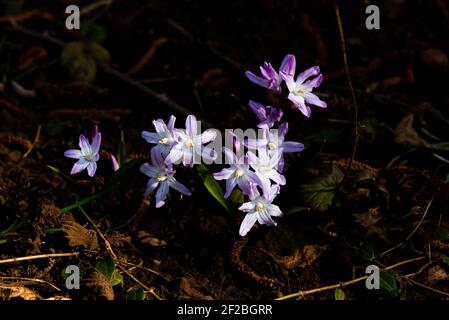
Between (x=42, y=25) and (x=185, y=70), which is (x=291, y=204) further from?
(x=42, y=25)

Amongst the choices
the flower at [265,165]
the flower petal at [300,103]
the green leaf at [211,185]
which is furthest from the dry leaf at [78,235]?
the flower petal at [300,103]

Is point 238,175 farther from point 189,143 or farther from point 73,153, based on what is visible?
point 73,153

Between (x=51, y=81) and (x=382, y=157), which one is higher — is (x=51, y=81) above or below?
above

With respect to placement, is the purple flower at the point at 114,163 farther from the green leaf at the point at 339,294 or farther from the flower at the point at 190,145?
the green leaf at the point at 339,294

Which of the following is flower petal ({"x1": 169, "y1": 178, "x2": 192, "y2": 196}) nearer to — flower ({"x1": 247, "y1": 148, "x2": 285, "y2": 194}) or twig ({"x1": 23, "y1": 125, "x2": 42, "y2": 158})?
flower ({"x1": 247, "y1": 148, "x2": 285, "y2": 194})

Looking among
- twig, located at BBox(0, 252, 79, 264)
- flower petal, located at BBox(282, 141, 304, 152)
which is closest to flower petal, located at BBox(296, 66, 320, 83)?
flower petal, located at BBox(282, 141, 304, 152)
